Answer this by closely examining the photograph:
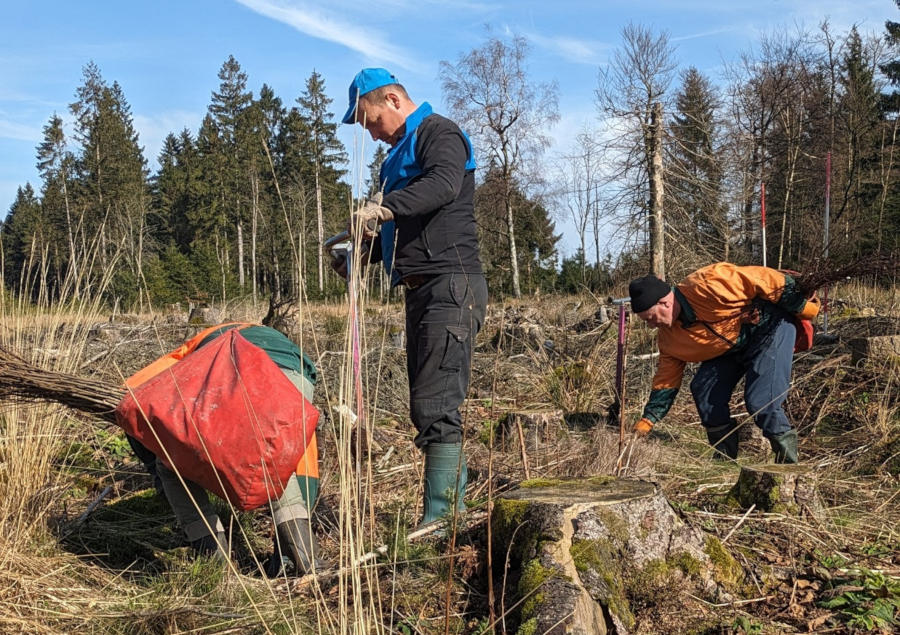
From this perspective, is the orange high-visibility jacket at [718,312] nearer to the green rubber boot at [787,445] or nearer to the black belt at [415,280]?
the green rubber boot at [787,445]

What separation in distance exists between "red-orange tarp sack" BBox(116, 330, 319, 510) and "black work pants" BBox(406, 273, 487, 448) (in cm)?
50

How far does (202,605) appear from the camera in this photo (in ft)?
7.07

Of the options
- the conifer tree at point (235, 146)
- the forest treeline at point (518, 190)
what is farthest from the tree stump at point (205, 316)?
the conifer tree at point (235, 146)

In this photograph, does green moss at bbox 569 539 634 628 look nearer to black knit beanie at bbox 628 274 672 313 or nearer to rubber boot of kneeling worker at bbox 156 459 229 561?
rubber boot of kneeling worker at bbox 156 459 229 561

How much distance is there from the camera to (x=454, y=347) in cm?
250

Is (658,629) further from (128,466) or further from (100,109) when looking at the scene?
(100,109)

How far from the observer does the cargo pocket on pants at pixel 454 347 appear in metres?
2.48

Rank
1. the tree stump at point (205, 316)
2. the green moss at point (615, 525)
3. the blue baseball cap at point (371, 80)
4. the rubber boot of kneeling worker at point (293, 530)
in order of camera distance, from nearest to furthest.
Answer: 1. the green moss at point (615, 525)
2. the rubber boot of kneeling worker at point (293, 530)
3. the blue baseball cap at point (371, 80)
4. the tree stump at point (205, 316)

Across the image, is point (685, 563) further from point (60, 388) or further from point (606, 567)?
point (60, 388)

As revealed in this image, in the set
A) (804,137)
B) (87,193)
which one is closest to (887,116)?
(804,137)

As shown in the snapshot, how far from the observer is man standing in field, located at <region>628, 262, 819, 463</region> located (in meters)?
3.51

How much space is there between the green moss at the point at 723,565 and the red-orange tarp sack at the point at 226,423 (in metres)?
1.29

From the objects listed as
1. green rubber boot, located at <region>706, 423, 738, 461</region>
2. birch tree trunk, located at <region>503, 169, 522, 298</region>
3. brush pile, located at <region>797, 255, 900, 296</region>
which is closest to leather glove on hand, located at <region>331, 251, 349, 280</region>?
brush pile, located at <region>797, 255, 900, 296</region>

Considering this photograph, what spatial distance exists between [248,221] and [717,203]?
31.3 metres
